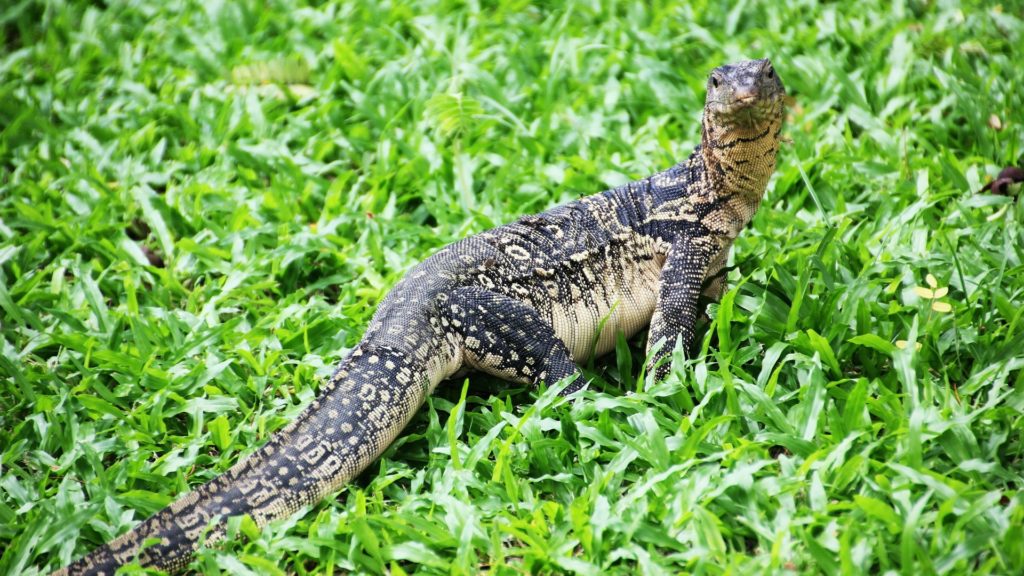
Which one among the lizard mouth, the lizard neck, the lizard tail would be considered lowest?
the lizard tail

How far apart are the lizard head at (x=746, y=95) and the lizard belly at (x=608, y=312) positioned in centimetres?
80

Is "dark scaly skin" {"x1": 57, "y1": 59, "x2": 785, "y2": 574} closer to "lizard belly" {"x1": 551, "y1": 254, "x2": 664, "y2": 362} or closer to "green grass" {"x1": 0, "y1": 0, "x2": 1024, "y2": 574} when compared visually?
"lizard belly" {"x1": 551, "y1": 254, "x2": 664, "y2": 362}

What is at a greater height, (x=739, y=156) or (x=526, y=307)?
(x=739, y=156)

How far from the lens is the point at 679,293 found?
4695mm

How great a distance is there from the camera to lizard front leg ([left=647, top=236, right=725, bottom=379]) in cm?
459

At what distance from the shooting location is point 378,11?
7988 mm

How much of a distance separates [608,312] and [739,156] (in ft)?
3.23

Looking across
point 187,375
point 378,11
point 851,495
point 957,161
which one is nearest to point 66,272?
point 187,375

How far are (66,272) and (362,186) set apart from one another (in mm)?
1872

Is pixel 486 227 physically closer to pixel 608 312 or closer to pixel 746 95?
pixel 608 312

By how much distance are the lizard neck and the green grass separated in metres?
0.46

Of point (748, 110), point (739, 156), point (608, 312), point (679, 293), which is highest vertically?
point (748, 110)

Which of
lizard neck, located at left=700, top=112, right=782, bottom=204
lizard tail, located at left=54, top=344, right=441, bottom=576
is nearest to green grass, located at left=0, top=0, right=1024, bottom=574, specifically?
lizard tail, located at left=54, top=344, right=441, bottom=576

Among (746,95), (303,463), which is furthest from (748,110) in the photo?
(303,463)
